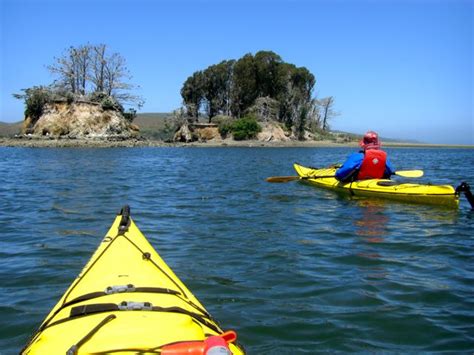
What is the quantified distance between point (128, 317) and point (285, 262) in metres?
3.39

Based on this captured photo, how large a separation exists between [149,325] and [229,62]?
6140 centimetres

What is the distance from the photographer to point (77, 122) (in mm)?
47188

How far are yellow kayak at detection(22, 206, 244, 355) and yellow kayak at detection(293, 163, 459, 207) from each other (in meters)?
7.01

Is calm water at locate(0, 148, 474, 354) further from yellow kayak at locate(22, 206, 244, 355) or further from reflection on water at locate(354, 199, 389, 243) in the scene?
yellow kayak at locate(22, 206, 244, 355)

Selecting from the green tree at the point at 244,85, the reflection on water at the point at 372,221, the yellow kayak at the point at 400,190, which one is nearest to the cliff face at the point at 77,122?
the green tree at the point at 244,85

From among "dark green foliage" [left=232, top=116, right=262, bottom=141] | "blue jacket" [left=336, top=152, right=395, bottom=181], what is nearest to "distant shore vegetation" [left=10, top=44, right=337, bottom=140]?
"dark green foliage" [left=232, top=116, right=262, bottom=141]

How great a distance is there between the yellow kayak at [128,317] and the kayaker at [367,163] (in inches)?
301

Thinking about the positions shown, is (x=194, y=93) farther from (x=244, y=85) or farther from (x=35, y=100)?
(x=35, y=100)

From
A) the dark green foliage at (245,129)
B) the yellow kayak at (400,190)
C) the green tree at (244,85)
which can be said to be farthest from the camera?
the green tree at (244,85)

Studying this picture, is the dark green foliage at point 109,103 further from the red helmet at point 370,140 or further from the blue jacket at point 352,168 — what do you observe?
the red helmet at point 370,140

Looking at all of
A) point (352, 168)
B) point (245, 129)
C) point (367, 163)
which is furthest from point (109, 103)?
point (367, 163)

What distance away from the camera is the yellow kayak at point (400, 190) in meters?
9.01

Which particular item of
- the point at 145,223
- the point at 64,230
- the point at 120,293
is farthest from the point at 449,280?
the point at 64,230

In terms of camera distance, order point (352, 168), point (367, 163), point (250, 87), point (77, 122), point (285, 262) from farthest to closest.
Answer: point (250, 87) < point (77, 122) < point (352, 168) < point (367, 163) < point (285, 262)
